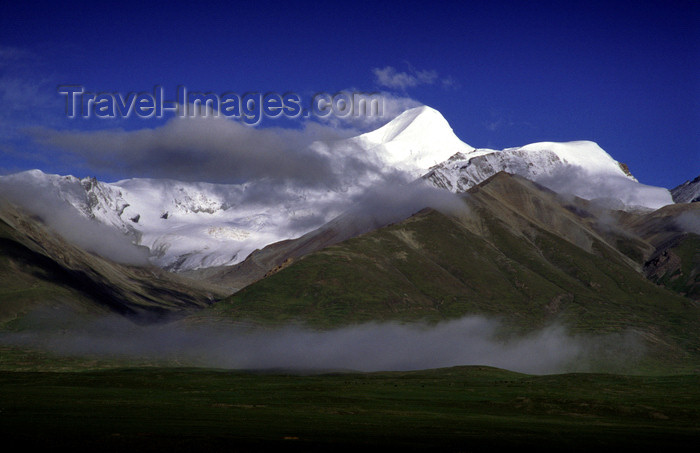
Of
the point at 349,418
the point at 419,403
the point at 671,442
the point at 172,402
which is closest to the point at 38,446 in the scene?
the point at 349,418

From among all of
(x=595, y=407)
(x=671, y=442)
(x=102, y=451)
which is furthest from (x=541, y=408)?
(x=102, y=451)

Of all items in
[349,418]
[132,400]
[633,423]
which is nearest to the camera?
[349,418]

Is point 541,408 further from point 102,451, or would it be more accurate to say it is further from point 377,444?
point 102,451

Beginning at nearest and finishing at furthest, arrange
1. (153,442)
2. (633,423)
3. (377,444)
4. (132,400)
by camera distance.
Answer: (153,442) < (377,444) < (633,423) < (132,400)

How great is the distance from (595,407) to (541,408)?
36.6 feet

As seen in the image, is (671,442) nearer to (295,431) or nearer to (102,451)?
(295,431)

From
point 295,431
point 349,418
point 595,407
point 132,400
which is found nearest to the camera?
point 295,431

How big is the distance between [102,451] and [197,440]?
13083mm

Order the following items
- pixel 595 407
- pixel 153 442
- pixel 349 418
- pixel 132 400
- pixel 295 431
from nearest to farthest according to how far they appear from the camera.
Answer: pixel 153 442
pixel 295 431
pixel 349 418
pixel 132 400
pixel 595 407

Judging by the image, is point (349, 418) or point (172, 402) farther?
point (172, 402)

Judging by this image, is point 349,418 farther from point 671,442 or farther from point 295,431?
point 671,442

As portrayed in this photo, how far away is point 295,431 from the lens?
106812mm

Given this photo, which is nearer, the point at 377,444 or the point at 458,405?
the point at 377,444

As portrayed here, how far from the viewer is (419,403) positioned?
17125 centimetres
